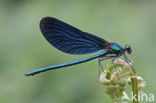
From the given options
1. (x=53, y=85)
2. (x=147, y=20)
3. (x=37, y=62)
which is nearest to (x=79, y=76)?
(x=53, y=85)

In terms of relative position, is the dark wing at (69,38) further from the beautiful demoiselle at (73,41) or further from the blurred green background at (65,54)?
the blurred green background at (65,54)

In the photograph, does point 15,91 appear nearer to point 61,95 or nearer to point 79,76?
point 61,95

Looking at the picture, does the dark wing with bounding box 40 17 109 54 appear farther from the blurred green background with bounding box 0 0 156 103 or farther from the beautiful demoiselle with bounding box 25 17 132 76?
the blurred green background with bounding box 0 0 156 103

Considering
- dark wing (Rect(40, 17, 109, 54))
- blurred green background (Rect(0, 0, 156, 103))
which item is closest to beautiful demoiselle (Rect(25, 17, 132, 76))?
dark wing (Rect(40, 17, 109, 54))

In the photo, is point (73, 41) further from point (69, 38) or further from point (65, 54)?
point (65, 54)

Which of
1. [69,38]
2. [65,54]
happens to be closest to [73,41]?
[69,38]
